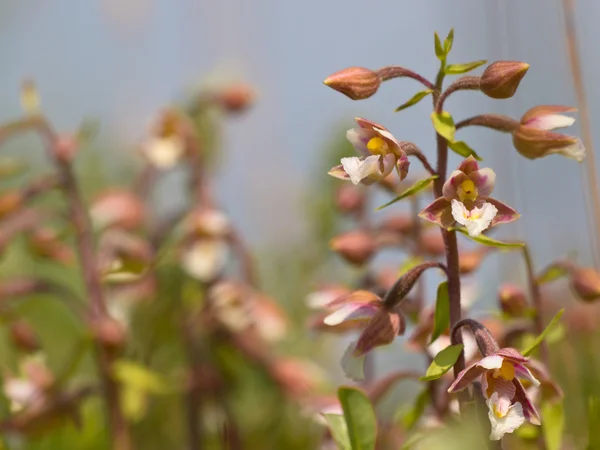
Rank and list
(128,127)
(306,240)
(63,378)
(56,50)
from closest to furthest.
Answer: (63,378), (306,240), (128,127), (56,50)

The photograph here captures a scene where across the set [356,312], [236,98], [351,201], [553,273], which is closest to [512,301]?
[553,273]

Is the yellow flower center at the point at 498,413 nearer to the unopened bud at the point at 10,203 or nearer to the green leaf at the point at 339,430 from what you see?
the green leaf at the point at 339,430

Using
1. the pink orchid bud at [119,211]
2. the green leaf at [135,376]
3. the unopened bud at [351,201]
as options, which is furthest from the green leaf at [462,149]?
the pink orchid bud at [119,211]

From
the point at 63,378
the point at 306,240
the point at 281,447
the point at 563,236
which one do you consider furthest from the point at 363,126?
the point at 306,240

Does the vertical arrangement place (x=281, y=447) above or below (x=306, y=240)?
below

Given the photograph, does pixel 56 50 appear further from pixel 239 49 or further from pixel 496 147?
pixel 496 147

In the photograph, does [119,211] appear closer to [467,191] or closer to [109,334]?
[109,334]

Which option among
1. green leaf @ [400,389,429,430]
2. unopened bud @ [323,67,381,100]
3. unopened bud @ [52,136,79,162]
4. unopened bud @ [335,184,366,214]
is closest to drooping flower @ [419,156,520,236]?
unopened bud @ [323,67,381,100]
